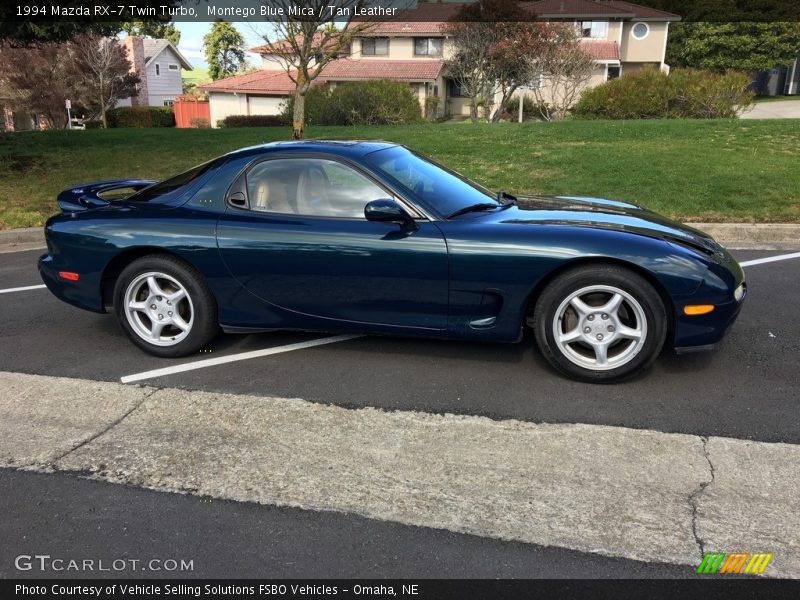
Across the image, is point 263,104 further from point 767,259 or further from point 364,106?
point 767,259

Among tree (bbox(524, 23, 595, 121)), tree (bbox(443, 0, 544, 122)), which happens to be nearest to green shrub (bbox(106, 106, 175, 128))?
tree (bbox(443, 0, 544, 122))

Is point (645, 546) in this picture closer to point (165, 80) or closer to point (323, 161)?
point (323, 161)

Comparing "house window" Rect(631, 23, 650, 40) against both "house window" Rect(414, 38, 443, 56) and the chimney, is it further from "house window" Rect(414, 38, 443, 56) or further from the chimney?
the chimney

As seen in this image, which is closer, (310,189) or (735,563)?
(735,563)

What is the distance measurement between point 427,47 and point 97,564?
38.7 metres

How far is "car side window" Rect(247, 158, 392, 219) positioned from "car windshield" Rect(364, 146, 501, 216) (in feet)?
0.55

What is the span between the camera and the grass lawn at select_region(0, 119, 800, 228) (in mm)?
8719

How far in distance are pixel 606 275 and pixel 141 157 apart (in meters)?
10.8

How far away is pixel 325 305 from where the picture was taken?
4.12 meters

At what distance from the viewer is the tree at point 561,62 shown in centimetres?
2589

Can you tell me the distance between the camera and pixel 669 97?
20.8 m

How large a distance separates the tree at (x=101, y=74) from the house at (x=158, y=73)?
1116 centimetres

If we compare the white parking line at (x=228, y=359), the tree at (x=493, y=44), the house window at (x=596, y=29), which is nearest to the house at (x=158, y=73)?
the tree at (x=493, y=44)

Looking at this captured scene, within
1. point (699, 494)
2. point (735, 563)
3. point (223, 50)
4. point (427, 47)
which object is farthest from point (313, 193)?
point (223, 50)
